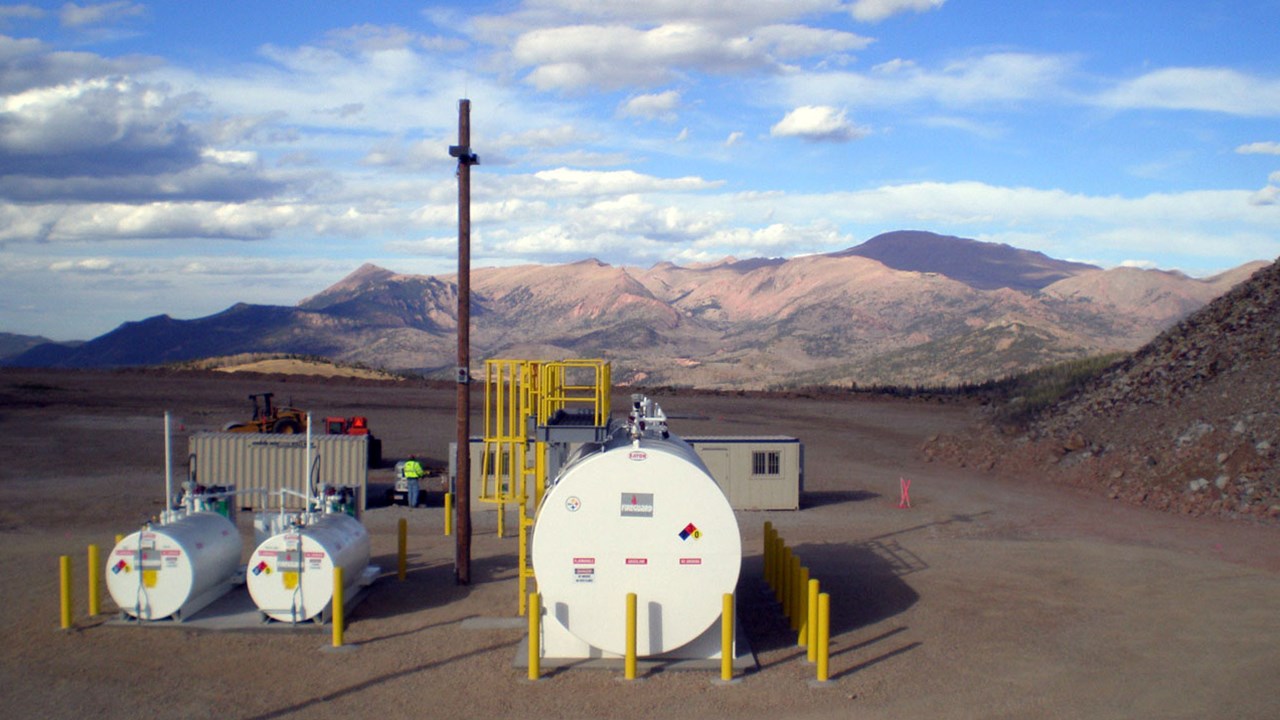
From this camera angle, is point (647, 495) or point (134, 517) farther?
point (134, 517)

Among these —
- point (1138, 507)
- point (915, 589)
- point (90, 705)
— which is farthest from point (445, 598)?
point (1138, 507)

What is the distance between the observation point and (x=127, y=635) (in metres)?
12.9

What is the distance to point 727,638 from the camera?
1116cm

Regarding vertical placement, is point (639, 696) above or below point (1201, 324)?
below

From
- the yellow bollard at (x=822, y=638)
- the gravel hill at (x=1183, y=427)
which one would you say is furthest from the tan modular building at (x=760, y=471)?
the yellow bollard at (x=822, y=638)

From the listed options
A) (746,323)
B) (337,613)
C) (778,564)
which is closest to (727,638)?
(778,564)

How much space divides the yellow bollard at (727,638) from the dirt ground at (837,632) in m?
0.17

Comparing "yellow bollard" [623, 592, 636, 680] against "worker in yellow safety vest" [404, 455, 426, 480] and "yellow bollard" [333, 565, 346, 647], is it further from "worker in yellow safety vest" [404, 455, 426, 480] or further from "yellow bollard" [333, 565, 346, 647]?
"worker in yellow safety vest" [404, 455, 426, 480]

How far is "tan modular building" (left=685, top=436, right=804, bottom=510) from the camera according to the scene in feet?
80.6

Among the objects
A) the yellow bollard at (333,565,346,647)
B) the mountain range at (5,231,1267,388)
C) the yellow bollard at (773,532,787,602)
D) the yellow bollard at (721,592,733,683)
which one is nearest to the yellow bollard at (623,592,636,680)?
the yellow bollard at (721,592,733,683)

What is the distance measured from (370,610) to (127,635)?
3.21 metres

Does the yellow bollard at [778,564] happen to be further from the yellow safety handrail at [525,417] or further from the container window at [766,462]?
the container window at [766,462]

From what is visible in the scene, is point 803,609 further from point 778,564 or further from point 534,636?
point 534,636

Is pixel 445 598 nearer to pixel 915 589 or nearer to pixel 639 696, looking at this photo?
pixel 639 696
